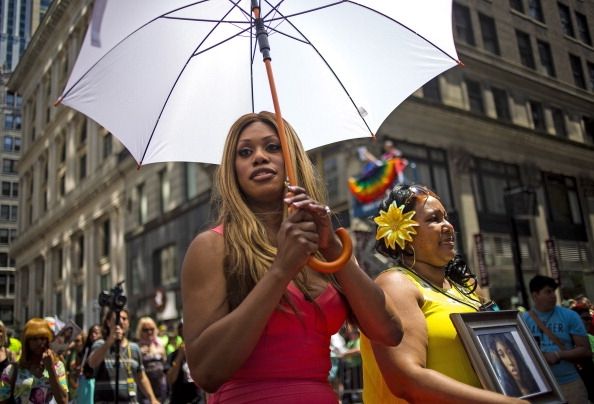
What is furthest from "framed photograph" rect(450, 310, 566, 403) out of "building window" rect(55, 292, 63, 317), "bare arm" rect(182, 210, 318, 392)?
"building window" rect(55, 292, 63, 317)

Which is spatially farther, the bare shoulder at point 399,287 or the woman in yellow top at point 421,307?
the bare shoulder at point 399,287

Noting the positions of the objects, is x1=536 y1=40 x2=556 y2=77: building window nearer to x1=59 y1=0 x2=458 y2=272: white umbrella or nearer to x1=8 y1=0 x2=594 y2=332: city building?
x1=8 y1=0 x2=594 y2=332: city building

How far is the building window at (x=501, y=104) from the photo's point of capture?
35.6 feet

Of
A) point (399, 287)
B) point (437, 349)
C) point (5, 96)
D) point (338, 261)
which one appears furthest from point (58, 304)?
point (338, 261)

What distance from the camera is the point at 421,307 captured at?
89.0 inches

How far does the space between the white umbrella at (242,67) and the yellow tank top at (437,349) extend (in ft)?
2.91

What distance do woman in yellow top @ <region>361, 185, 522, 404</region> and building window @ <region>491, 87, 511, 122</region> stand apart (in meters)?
8.86

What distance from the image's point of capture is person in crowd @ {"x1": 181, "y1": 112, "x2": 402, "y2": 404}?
144 cm

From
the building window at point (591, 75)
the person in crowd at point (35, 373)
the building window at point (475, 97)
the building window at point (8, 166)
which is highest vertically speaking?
the building window at point (475, 97)

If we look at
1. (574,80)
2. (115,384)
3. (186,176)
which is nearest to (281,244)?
(115,384)

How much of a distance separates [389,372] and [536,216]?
8.05 m

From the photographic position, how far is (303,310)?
5.48 feet

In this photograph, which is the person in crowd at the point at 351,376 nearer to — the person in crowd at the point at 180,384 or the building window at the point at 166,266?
the person in crowd at the point at 180,384

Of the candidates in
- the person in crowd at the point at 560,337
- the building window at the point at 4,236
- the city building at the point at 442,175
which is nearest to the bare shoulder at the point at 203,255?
the city building at the point at 442,175
